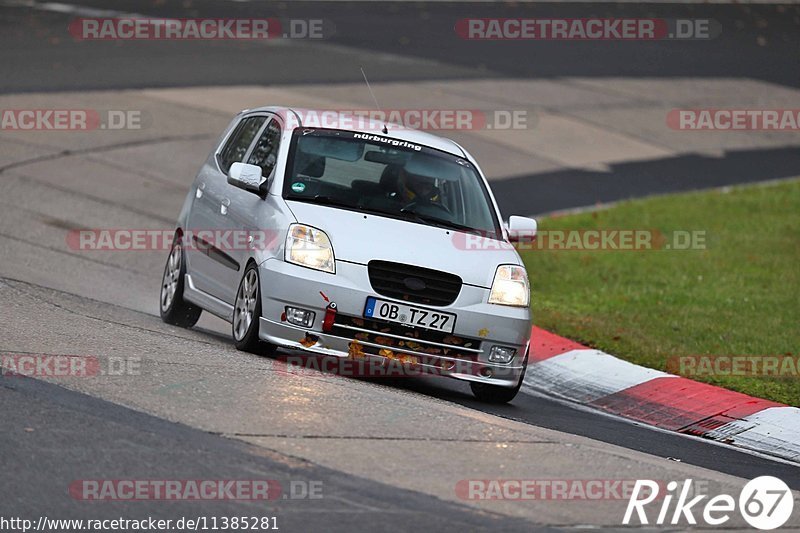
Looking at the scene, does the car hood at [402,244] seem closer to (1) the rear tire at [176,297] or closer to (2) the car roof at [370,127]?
(2) the car roof at [370,127]

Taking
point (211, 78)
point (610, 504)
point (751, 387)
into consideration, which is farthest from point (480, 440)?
point (211, 78)

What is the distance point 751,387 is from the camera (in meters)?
11.0

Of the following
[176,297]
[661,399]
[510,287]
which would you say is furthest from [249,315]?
[661,399]

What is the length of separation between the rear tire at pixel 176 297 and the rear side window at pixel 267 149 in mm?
1049

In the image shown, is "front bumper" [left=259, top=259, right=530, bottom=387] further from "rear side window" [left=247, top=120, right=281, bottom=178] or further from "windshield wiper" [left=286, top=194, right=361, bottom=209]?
"rear side window" [left=247, top=120, right=281, bottom=178]

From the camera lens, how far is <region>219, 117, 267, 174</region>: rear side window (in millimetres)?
10992

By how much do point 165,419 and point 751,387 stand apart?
5.33 m

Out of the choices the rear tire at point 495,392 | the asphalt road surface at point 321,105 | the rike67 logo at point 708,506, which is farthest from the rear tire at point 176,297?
the rike67 logo at point 708,506

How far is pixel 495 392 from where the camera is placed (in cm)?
986

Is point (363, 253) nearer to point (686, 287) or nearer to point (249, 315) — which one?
point (249, 315)

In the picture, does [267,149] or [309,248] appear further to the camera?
[267,149]

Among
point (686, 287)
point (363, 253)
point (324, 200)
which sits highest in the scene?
point (324, 200)

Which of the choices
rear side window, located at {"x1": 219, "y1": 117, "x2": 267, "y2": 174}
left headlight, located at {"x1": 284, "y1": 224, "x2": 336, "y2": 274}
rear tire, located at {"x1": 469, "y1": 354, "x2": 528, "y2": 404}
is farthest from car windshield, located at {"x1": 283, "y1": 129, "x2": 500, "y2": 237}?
rear tire, located at {"x1": 469, "y1": 354, "x2": 528, "y2": 404}

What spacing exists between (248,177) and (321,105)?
38.2 ft
